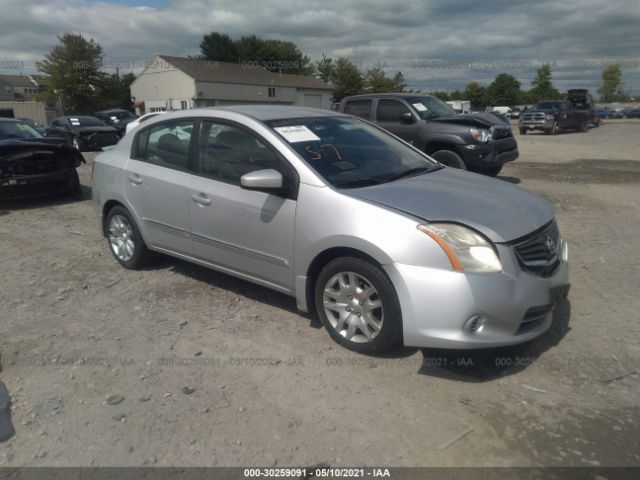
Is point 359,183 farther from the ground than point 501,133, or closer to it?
closer to it

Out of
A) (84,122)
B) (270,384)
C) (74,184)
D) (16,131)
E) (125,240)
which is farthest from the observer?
(84,122)

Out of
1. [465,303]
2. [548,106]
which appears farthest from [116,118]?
[465,303]

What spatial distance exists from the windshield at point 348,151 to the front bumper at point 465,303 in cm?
94

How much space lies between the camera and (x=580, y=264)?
543 centimetres

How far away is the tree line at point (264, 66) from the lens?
49219 mm

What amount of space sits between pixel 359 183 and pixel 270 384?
1544mm

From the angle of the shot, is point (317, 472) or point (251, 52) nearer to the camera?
point (317, 472)

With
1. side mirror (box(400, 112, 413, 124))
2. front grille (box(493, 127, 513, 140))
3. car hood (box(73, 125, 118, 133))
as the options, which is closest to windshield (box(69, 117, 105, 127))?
car hood (box(73, 125, 118, 133))

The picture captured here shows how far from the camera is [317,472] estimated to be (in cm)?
251

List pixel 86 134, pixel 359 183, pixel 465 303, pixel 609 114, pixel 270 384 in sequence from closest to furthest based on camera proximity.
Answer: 1. pixel 465 303
2. pixel 270 384
3. pixel 359 183
4. pixel 86 134
5. pixel 609 114

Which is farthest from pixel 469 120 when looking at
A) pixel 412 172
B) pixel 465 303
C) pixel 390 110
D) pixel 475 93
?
pixel 475 93

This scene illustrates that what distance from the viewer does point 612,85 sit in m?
102

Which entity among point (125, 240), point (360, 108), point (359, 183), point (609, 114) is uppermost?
point (360, 108)

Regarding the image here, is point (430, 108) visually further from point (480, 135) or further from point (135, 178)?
point (135, 178)
